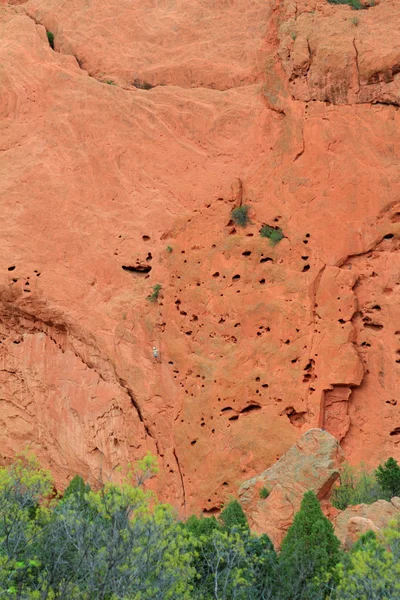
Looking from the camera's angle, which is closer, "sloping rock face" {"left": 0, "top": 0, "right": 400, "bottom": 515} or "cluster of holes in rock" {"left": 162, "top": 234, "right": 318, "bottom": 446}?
"cluster of holes in rock" {"left": 162, "top": 234, "right": 318, "bottom": 446}

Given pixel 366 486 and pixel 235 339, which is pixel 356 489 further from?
pixel 235 339

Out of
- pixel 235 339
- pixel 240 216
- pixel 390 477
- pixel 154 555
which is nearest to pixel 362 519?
pixel 390 477

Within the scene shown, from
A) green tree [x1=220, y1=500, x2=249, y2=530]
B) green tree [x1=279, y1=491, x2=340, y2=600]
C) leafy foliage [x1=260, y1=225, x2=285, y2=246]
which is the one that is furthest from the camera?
leafy foliage [x1=260, y1=225, x2=285, y2=246]

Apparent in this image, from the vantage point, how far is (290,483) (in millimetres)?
19062

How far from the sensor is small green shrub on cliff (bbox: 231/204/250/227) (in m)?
25.1

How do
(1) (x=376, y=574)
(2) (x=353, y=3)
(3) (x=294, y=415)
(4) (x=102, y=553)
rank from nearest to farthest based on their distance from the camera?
(1) (x=376, y=574)
(4) (x=102, y=553)
(3) (x=294, y=415)
(2) (x=353, y=3)

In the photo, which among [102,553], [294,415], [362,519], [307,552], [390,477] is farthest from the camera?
[294,415]

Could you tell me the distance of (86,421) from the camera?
24.2m

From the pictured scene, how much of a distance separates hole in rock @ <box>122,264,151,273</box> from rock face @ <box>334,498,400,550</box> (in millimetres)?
9647

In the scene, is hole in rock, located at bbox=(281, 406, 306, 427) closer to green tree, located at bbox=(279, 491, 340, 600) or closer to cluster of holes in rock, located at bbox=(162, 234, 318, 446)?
cluster of holes in rock, located at bbox=(162, 234, 318, 446)

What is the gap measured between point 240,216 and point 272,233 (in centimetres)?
119

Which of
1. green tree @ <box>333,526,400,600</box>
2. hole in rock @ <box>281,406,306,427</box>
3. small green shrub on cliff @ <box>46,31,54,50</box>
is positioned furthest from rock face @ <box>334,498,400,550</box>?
small green shrub on cliff @ <box>46,31,54,50</box>

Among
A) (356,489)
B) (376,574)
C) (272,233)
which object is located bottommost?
(356,489)

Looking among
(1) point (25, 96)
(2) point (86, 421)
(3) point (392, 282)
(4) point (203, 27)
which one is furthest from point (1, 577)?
(4) point (203, 27)
